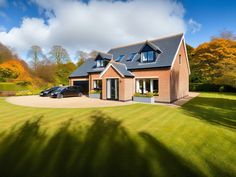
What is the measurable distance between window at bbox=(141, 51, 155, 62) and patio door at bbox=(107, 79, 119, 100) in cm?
497

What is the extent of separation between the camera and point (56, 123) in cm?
900

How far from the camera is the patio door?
64.7 feet

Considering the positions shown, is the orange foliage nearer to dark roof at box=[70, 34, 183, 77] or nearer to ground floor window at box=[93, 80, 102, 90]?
dark roof at box=[70, 34, 183, 77]

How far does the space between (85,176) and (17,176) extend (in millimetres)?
1924

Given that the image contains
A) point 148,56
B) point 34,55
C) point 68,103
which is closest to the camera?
point 68,103

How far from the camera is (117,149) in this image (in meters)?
5.79

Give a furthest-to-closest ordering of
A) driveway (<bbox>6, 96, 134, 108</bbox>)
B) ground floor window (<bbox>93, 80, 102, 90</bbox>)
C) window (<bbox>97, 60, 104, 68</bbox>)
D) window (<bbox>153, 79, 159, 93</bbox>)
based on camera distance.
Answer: ground floor window (<bbox>93, 80, 102, 90</bbox>), window (<bbox>97, 60, 104, 68</bbox>), window (<bbox>153, 79, 159, 93</bbox>), driveway (<bbox>6, 96, 134, 108</bbox>)

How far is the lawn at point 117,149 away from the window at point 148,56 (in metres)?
12.7

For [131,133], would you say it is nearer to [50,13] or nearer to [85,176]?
[85,176]

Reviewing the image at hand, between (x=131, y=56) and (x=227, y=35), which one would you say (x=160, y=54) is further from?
(x=227, y=35)

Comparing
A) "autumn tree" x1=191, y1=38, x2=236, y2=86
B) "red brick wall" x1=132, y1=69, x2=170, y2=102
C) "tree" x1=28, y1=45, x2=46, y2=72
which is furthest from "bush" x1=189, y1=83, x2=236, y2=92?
"tree" x1=28, y1=45, x2=46, y2=72

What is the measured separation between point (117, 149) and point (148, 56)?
16636mm

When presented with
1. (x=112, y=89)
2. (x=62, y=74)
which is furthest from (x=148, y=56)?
(x=62, y=74)

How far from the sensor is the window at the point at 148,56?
20.0m
